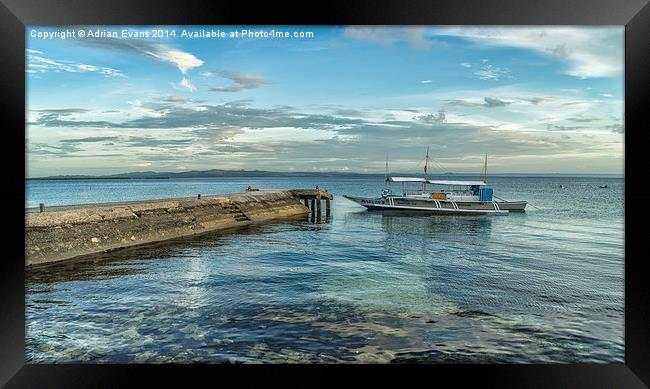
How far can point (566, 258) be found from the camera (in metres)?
22.5

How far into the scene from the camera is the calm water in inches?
323

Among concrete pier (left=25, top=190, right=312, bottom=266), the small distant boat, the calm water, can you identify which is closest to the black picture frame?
the calm water

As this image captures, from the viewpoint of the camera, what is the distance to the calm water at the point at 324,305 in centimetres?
820

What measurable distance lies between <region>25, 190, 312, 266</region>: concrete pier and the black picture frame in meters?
12.5

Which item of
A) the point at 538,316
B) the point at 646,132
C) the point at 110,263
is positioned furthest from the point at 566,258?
the point at 110,263

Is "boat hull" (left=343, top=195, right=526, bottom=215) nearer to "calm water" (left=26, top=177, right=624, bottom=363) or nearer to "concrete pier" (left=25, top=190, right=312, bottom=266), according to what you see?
"concrete pier" (left=25, top=190, right=312, bottom=266)

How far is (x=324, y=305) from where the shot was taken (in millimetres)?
11477
